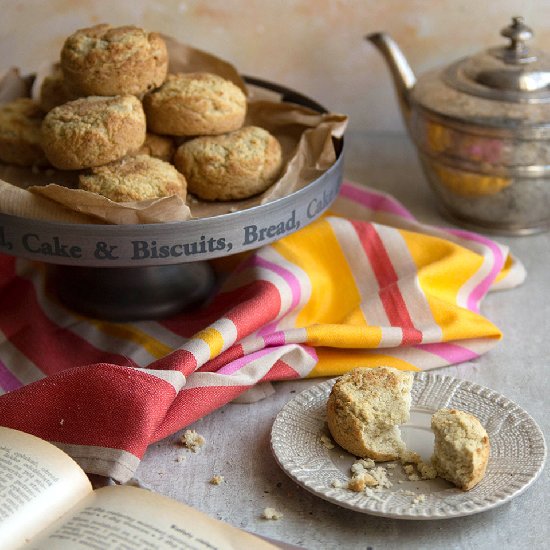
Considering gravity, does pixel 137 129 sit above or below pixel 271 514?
above

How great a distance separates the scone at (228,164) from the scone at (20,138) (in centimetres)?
18

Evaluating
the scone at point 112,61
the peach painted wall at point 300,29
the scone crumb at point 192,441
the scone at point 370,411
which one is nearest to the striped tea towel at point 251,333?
the scone crumb at point 192,441

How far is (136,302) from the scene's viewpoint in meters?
1.12

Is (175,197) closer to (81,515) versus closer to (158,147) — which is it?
(158,147)

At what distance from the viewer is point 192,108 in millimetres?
1095

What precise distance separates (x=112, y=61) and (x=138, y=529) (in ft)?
1.95

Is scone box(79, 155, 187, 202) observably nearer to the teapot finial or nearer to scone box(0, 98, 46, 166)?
scone box(0, 98, 46, 166)

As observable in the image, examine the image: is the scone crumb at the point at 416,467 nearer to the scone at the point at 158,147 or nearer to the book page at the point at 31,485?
the book page at the point at 31,485

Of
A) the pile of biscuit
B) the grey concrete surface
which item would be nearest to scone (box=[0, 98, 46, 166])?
the pile of biscuit

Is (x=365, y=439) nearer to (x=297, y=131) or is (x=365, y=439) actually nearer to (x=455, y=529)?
(x=455, y=529)

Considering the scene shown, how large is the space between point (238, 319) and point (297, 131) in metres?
0.36

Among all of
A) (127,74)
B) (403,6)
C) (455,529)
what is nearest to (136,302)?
(127,74)

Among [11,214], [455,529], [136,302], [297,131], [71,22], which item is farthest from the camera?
[71,22]

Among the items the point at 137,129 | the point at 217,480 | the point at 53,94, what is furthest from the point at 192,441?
the point at 53,94
